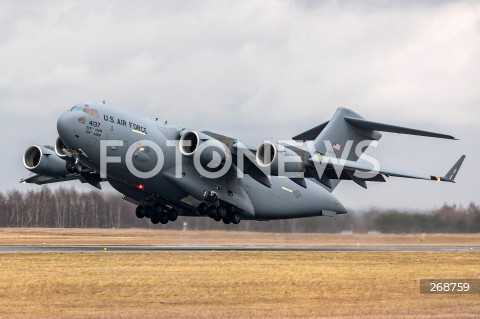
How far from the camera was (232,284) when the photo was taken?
19.0 metres

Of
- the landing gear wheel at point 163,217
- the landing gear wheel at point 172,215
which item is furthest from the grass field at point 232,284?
the landing gear wheel at point 172,215

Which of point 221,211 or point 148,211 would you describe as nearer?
point 221,211

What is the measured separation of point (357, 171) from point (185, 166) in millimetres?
6204

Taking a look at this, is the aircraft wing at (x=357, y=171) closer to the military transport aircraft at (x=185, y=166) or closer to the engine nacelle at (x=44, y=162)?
the military transport aircraft at (x=185, y=166)

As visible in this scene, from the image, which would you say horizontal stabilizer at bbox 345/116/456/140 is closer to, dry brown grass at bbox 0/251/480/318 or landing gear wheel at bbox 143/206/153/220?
dry brown grass at bbox 0/251/480/318

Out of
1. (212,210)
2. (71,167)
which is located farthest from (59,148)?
(212,210)

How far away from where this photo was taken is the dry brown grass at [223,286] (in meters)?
15.3

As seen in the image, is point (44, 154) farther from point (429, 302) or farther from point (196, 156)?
point (429, 302)

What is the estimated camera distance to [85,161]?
A: 29141 mm

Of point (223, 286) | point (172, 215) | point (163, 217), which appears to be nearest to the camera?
point (223, 286)

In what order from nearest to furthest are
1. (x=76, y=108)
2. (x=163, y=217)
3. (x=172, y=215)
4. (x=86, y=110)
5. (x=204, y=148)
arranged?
(x=86, y=110)
(x=76, y=108)
(x=204, y=148)
(x=163, y=217)
(x=172, y=215)

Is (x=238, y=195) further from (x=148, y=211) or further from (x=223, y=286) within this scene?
(x=223, y=286)

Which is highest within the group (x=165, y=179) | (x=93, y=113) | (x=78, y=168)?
(x=93, y=113)

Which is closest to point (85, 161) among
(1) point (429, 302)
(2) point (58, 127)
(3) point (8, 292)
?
(2) point (58, 127)
